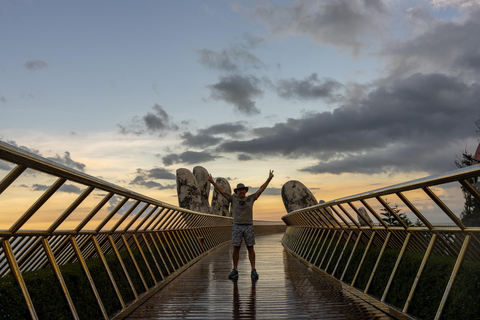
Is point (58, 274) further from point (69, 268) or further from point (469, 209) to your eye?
point (469, 209)

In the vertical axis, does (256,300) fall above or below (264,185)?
below

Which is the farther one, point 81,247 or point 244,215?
point 244,215

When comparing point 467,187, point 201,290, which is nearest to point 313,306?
point 201,290

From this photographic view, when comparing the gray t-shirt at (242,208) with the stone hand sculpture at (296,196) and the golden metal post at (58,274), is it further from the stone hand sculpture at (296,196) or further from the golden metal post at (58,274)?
the stone hand sculpture at (296,196)

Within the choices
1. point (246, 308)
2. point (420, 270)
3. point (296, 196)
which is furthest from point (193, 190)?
point (420, 270)

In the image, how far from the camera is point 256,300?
825 centimetres

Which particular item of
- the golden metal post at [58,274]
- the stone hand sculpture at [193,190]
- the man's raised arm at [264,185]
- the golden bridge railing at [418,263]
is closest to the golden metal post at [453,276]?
the golden bridge railing at [418,263]

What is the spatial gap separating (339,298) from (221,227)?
22.6 meters

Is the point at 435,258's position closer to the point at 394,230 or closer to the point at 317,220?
the point at 394,230

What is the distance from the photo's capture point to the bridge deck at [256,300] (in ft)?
23.0

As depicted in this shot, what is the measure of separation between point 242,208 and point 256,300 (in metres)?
2.93

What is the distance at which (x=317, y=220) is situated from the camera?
14.3m

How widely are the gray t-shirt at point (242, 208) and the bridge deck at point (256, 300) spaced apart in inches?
51.7

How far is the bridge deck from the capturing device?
7.02m
